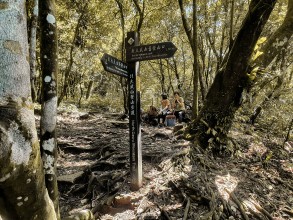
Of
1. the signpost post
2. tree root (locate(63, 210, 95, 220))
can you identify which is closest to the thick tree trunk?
the signpost post

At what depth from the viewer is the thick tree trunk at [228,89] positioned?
6070 millimetres

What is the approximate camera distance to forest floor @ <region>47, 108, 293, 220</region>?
4254mm

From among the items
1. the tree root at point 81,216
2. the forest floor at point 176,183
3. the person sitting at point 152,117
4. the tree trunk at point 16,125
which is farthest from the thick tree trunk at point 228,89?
the tree trunk at point 16,125

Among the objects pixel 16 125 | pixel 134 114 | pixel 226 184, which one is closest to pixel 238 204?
pixel 226 184

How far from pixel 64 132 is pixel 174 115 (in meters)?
4.77

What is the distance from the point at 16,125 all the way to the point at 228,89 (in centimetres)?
581

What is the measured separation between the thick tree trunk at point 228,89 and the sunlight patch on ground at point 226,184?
4.17 feet

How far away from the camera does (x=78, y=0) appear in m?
12.1

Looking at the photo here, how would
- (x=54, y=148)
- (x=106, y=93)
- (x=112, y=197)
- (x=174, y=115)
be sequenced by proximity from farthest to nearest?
(x=106, y=93)
(x=174, y=115)
(x=112, y=197)
(x=54, y=148)

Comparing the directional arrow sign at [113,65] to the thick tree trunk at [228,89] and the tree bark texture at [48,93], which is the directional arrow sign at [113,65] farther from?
the thick tree trunk at [228,89]

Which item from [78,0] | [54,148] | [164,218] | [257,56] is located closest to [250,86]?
[257,56]

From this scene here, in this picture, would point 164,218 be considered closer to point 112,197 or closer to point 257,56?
point 112,197

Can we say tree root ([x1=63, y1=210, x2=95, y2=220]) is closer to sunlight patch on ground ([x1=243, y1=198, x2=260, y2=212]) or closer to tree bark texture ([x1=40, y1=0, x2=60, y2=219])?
tree bark texture ([x1=40, y1=0, x2=60, y2=219])

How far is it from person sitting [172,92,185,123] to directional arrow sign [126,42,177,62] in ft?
22.1
